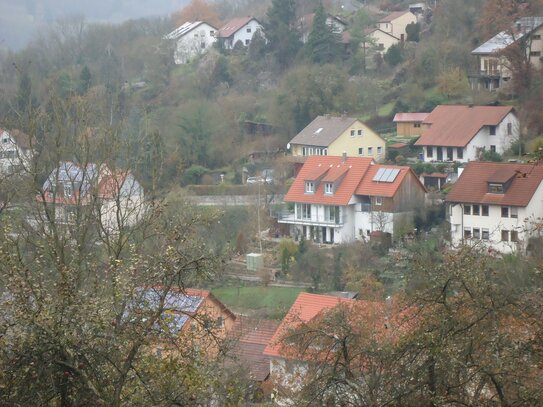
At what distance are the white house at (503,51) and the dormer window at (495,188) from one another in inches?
225

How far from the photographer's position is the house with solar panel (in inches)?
829

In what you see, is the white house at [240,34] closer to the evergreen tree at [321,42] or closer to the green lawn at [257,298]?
the evergreen tree at [321,42]

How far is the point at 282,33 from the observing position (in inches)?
1305

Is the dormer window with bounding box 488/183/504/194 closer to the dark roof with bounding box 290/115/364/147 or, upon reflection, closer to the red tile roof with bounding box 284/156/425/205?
the red tile roof with bounding box 284/156/425/205

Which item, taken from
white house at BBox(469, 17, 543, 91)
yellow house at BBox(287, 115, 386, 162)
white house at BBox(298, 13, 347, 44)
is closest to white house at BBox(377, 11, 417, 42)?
white house at BBox(298, 13, 347, 44)

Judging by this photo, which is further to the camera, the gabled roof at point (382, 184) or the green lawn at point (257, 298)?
the gabled roof at point (382, 184)

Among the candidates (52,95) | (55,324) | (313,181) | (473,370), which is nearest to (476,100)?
(313,181)

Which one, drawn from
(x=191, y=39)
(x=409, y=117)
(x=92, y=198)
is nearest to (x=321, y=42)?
(x=409, y=117)

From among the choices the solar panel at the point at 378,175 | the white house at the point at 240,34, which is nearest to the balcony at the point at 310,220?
the solar panel at the point at 378,175

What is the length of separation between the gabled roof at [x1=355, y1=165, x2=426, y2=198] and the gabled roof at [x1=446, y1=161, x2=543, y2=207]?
4.09 ft

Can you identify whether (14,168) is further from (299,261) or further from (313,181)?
(313,181)

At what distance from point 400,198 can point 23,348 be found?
54.6 feet

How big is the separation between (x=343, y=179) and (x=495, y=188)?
398cm

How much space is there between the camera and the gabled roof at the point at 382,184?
21266mm
